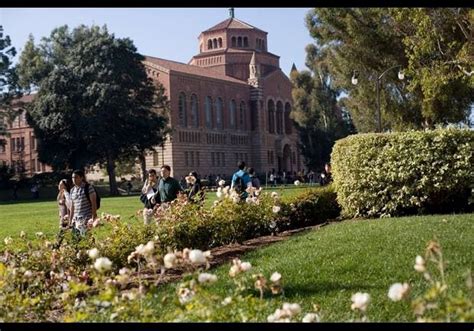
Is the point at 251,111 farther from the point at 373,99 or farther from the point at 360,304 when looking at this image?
the point at 360,304

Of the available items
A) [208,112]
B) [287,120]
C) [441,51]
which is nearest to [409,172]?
[441,51]

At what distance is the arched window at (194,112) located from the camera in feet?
182

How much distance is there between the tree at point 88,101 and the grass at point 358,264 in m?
32.8

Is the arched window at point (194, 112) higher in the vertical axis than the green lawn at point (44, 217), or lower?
higher

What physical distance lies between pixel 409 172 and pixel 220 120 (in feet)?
159

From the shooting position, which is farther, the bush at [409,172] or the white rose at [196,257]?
the bush at [409,172]

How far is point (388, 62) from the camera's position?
20.0 metres

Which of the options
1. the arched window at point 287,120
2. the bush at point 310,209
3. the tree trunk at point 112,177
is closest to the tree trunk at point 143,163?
the tree trunk at point 112,177

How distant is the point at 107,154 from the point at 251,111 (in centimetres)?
2634

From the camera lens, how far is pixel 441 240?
834 centimetres

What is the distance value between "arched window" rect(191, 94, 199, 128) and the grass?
4533cm

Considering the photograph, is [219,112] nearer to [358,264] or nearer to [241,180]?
[241,180]

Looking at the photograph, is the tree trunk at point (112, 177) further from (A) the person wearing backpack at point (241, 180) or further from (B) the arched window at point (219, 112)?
(A) the person wearing backpack at point (241, 180)

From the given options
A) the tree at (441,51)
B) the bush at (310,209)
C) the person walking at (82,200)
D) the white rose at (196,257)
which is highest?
the tree at (441,51)
